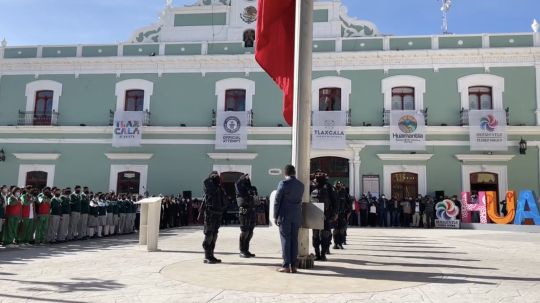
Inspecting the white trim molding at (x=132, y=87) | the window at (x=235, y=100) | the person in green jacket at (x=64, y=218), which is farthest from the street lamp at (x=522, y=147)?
the person in green jacket at (x=64, y=218)

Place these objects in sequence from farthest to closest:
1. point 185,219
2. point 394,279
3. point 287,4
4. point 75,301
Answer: point 185,219 → point 287,4 → point 394,279 → point 75,301

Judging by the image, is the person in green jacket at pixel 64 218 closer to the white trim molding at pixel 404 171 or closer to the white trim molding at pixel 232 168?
the white trim molding at pixel 232 168

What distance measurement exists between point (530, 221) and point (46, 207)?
1716 centimetres

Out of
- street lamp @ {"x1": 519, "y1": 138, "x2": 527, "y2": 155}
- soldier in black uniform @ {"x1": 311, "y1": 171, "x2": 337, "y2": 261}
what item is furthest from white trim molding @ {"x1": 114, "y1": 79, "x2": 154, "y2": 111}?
street lamp @ {"x1": 519, "y1": 138, "x2": 527, "y2": 155}

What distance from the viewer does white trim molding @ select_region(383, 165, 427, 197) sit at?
74.5ft

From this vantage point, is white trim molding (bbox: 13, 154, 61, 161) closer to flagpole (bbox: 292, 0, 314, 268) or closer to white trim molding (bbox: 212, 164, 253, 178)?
white trim molding (bbox: 212, 164, 253, 178)

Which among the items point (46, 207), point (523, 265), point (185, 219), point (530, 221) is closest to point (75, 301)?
point (523, 265)

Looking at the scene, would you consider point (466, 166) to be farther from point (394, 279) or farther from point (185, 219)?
point (394, 279)

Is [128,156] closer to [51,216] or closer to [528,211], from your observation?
[51,216]

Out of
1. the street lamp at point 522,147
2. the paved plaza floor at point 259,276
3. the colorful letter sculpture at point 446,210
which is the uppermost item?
the street lamp at point 522,147

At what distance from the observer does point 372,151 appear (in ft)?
76.0

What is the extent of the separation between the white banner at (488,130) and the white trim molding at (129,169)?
625 inches

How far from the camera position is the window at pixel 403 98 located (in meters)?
23.6

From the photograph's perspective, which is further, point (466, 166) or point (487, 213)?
point (466, 166)
